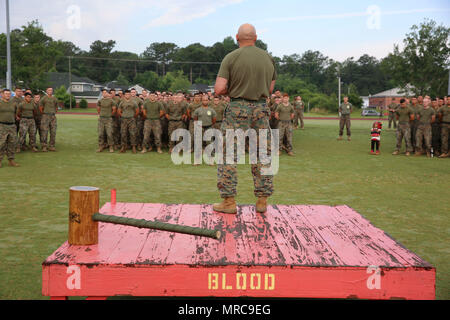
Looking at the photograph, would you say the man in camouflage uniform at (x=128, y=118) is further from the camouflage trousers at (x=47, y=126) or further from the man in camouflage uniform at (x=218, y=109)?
the man in camouflage uniform at (x=218, y=109)

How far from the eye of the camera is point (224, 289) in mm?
3297

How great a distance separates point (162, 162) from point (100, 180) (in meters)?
3.88

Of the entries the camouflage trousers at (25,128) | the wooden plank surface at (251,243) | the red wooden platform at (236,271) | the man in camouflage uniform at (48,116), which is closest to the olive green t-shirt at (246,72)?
the wooden plank surface at (251,243)

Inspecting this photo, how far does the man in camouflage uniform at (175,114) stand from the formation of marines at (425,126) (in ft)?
26.8

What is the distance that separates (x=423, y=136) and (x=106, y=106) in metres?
11.9

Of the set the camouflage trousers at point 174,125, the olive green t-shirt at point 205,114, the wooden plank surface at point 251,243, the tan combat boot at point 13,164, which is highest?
the olive green t-shirt at point 205,114

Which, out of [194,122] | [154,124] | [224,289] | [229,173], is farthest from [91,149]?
[224,289]

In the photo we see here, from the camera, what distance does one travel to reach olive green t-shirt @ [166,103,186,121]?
55.4 ft

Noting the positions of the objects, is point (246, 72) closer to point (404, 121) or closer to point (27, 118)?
point (27, 118)

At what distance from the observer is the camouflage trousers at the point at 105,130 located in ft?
55.1

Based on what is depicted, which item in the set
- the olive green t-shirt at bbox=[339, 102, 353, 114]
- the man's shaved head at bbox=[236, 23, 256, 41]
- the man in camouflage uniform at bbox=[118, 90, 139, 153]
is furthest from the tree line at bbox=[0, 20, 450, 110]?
the man's shaved head at bbox=[236, 23, 256, 41]

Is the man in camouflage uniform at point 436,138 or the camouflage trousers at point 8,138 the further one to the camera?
the man in camouflage uniform at point 436,138

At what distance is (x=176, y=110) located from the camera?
16.9m

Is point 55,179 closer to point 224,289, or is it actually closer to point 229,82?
point 229,82
